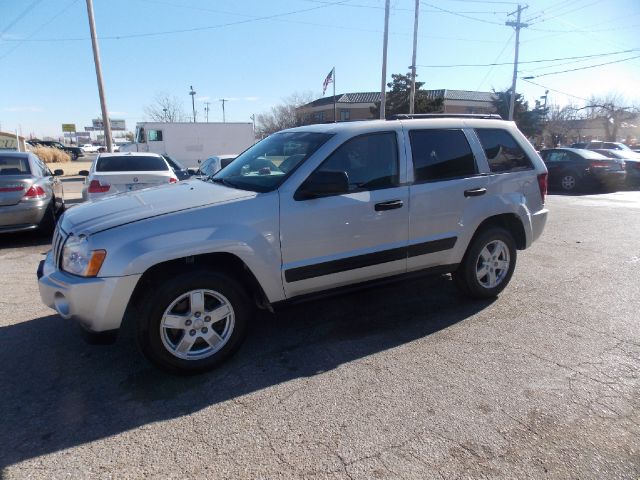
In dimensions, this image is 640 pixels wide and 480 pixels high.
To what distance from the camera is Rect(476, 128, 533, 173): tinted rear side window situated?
15.0ft

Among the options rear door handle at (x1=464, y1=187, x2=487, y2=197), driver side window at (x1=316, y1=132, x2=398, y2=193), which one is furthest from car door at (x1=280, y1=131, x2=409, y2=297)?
rear door handle at (x1=464, y1=187, x2=487, y2=197)

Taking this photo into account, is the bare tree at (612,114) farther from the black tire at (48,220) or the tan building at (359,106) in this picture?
the black tire at (48,220)

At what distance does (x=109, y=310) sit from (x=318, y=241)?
1586 millimetres

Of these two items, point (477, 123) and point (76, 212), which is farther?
point (477, 123)

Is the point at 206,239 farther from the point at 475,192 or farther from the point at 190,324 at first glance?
the point at 475,192

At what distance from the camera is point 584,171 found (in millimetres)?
15156

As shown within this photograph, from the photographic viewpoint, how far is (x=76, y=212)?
11.6 feet

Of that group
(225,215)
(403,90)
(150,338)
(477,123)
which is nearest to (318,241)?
(225,215)

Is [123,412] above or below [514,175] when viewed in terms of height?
below

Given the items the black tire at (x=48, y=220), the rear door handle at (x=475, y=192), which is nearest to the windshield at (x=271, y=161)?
the rear door handle at (x=475, y=192)

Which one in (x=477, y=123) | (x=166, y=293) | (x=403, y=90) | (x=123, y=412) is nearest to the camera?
(x=123, y=412)

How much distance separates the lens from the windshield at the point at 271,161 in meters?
3.67

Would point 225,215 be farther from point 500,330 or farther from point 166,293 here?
point 500,330

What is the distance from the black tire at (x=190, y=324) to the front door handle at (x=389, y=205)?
1343 mm
